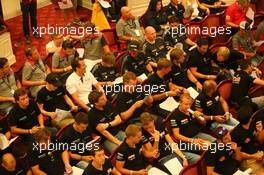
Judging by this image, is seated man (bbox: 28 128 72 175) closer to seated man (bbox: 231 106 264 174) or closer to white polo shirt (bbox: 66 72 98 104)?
white polo shirt (bbox: 66 72 98 104)

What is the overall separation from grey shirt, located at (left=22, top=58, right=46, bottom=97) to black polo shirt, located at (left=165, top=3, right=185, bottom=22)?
9.49 feet

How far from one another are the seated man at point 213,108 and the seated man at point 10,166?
7.47 ft

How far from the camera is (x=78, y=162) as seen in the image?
492cm

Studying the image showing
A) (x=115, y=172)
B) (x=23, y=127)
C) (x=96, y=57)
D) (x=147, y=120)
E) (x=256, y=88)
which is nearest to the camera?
(x=115, y=172)

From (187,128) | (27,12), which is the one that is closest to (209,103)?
(187,128)

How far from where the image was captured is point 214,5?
8648 mm

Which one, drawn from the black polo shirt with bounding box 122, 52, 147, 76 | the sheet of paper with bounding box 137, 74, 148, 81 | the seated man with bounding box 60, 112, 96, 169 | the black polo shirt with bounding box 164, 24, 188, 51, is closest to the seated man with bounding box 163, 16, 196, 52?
the black polo shirt with bounding box 164, 24, 188, 51

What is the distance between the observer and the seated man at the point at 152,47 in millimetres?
6853

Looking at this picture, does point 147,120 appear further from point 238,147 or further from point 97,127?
point 238,147

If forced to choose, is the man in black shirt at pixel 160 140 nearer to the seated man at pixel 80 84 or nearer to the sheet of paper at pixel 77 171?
the sheet of paper at pixel 77 171

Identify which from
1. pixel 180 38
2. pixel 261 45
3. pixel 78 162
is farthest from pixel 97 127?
pixel 261 45

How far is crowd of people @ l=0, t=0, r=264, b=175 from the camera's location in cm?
473

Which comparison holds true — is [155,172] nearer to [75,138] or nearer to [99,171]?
[99,171]

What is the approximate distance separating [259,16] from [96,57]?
3.22 meters
